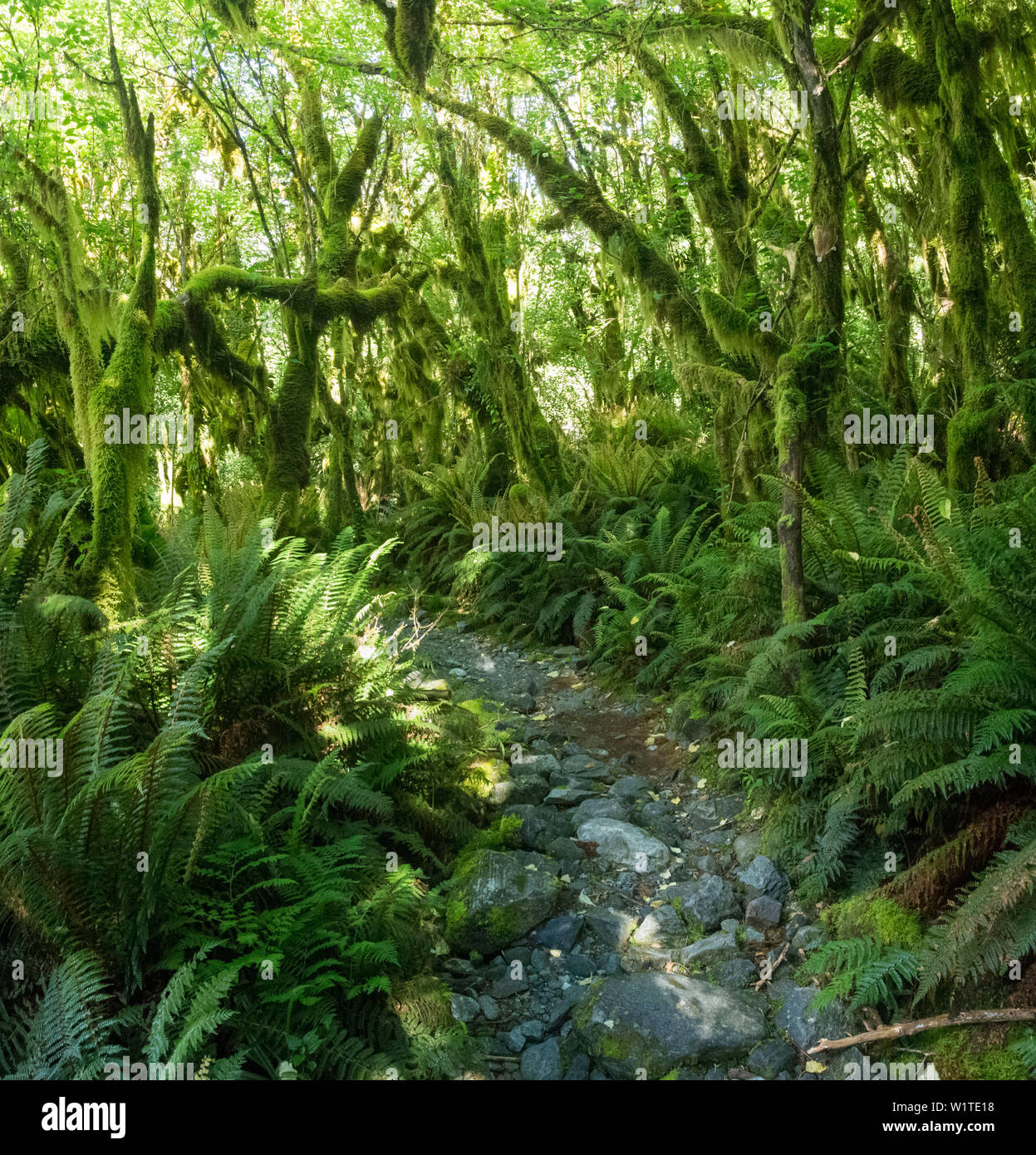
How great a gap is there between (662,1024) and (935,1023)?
2.91 feet

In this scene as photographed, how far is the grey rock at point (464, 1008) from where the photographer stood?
10.1 ft

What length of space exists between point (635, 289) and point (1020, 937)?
20.0ft

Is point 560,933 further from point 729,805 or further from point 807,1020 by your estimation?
point 729,805

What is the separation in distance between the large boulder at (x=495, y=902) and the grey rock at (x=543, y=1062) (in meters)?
0.61

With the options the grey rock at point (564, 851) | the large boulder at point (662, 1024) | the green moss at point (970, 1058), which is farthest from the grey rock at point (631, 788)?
the green moss at point (970, 1058)

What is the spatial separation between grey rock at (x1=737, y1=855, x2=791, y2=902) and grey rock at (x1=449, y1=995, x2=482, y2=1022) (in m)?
1.42

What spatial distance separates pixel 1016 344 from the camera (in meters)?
6.58

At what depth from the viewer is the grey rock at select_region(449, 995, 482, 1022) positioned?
3086 mm

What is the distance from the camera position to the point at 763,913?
3635 millimetres

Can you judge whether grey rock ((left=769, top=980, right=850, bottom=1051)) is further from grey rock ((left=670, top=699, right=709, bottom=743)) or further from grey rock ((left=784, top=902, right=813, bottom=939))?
grey rock ((left=670, top=699, right=709, bottom=743))

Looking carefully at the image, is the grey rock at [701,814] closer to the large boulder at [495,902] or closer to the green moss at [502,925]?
the large boulder at [495,902]

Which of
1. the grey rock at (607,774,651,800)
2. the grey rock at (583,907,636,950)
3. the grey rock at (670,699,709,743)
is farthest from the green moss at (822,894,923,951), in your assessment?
the grey rock at (670,699,709,743)

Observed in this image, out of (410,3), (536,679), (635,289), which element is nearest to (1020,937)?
(536,679)

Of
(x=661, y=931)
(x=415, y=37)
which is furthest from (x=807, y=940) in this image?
(x=415, y=37)
